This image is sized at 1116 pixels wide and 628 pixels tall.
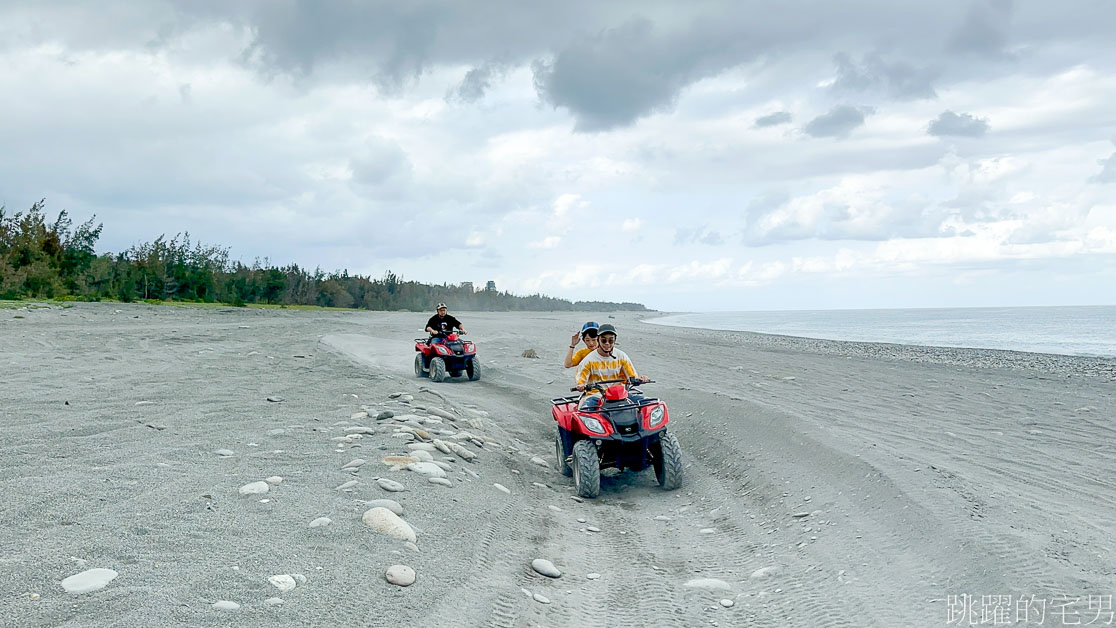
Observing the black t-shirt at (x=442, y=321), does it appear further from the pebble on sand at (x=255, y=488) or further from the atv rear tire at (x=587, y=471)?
the pebble on sand at (x=255, y=488)

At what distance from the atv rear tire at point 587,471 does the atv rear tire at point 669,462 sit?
2.88ft

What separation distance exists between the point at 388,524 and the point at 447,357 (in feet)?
42.9

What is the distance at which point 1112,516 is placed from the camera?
6.49 m

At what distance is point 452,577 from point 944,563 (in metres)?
3.69

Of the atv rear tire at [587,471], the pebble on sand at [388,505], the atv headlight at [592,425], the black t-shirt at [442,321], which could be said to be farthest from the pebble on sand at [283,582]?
the black t-shirt at [442,321]

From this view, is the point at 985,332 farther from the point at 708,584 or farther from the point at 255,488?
the point at 255,488

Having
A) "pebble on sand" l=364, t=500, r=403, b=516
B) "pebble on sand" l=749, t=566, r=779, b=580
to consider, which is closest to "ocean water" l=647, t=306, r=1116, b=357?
"pebble on sand" l=749, t=566, r=779, b=580

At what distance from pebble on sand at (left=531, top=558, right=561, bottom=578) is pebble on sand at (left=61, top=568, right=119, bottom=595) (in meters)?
2.79

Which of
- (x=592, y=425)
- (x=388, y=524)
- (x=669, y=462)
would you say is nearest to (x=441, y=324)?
(x=592, y=425)

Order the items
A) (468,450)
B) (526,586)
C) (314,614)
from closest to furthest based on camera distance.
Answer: (314,614) → (526,586) → (468,450)

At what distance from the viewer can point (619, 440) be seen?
8.29m

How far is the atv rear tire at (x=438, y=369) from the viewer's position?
1812cm

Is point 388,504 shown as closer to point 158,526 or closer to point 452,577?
point 452,577

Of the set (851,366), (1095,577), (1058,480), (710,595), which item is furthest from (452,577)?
(851,366)
